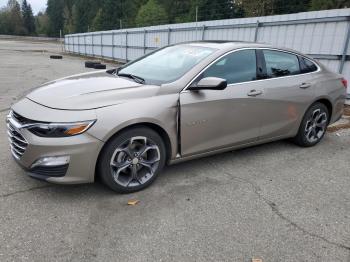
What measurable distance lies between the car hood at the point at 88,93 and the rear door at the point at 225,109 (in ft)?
1.76

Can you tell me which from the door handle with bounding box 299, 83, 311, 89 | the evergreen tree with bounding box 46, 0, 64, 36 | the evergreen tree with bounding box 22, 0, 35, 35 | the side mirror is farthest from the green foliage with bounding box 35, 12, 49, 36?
the side mirror

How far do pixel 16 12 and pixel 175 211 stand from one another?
122m

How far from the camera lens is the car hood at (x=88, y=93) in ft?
10.7

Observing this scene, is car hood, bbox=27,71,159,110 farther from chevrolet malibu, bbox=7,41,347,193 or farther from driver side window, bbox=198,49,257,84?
driver side window, bbox=198,49,257,84

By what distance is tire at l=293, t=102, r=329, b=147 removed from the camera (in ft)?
16.6

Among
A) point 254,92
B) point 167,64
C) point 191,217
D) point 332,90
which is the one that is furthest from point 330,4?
point 191,217

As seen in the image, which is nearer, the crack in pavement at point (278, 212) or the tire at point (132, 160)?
the crack in pavement at point (278, 212)

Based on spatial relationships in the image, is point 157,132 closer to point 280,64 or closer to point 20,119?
point 20,119

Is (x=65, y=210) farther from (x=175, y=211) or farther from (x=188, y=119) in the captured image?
(x=188, y=119)

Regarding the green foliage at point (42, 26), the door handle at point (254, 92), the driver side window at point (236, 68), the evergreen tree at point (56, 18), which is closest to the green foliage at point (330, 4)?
the driver side window at point (236, 68)

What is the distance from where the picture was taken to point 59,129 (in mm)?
3059

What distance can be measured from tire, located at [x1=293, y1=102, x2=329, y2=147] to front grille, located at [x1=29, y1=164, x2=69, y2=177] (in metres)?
3.59

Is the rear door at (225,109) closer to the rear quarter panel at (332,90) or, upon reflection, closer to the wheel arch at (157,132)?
the wheel arch at (157,132)

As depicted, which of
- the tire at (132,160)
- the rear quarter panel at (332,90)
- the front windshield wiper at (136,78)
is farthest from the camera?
the rear quarter panel at (332,90)
